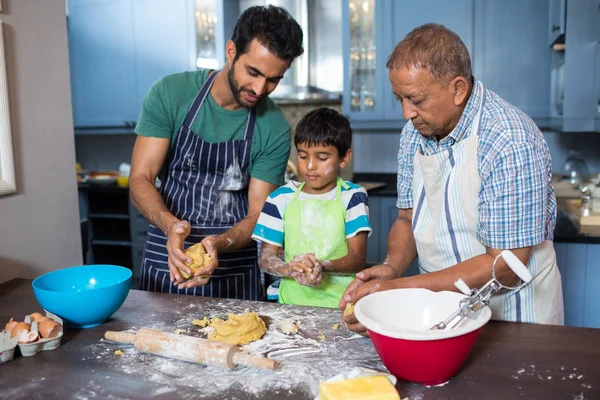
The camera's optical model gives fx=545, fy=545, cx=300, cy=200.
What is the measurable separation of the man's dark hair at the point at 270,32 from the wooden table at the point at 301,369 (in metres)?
0.88

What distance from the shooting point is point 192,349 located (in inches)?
44.9

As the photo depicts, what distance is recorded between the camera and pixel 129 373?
112 centimetres

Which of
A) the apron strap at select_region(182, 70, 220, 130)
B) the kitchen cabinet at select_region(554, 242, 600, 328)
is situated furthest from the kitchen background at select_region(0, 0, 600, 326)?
the apron strap at select_region(182, 70, 220, 130)

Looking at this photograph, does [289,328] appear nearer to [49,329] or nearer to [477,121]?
[49,329]

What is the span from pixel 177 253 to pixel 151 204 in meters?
0.35

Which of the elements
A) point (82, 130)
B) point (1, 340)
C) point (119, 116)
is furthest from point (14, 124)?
point (82, 130)

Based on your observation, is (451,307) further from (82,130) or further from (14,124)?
(82,130)

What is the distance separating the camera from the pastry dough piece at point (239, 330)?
1241 mm

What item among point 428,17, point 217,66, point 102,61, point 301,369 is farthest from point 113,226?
point 301,369

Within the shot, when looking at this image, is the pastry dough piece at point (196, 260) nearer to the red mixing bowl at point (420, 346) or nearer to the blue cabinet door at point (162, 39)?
the red mixing bowl at point (420, 346)

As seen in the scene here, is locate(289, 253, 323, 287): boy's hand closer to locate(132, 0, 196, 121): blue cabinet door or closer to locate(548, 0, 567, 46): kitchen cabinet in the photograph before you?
locate(548, 0, 567, 46): kitchen cabinet

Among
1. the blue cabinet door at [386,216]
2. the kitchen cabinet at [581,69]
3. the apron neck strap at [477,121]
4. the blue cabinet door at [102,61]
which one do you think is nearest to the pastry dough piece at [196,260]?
the apron neck strap at [477,121]

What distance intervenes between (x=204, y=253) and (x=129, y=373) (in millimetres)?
541

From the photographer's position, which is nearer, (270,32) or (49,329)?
(49,329)
